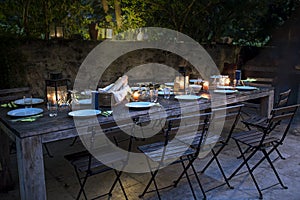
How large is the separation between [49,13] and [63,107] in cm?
249

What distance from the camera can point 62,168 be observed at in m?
3.01

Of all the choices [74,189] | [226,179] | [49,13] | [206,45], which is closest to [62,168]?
[74,189]

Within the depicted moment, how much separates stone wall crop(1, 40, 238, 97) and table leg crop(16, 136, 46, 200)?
7.59 ft

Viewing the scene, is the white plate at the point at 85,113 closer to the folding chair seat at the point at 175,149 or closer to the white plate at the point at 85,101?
the white plate at the point at 85,101

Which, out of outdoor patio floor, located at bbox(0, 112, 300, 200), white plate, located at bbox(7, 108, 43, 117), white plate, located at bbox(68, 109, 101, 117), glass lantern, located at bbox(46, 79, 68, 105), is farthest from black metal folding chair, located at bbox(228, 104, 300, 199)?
white plate, located at bbox(7, 108, 43, 117)

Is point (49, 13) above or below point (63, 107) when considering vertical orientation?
above

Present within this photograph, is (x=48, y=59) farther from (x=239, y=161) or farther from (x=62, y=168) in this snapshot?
(x=239, y=161)

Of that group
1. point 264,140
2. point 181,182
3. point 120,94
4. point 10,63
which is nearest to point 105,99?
point 120,94

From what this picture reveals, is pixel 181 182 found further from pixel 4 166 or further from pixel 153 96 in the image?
pixel 4 166

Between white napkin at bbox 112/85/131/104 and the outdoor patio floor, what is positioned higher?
white napkin at bbox 112/85/131/104

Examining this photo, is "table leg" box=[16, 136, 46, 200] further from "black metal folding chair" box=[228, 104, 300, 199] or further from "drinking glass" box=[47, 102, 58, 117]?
"black metal folding chair" box=[228, 104, 300, 199]

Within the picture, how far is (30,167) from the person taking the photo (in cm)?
191

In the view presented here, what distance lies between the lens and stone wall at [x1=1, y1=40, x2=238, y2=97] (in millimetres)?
3988

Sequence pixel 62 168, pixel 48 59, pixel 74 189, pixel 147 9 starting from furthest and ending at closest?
pixel 147 9
pixel 48 59
pixel 62 168
pixel 74 189
